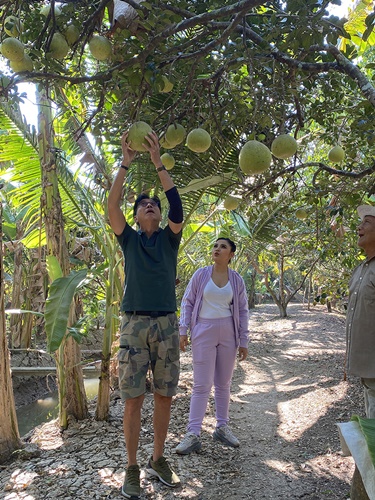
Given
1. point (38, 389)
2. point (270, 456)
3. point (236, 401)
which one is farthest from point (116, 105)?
point (38, 389)

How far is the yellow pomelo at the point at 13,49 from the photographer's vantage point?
1.86 metres

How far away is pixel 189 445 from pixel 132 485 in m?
0.89

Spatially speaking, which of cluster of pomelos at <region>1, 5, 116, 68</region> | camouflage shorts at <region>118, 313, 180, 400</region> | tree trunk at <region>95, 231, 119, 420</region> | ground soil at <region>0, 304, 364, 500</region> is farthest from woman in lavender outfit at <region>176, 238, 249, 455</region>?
cluster of pomelos at <region>1, 5, 116, 68</region>

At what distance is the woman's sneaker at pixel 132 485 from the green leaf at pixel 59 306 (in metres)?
1.02

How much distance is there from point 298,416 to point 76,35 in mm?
4155

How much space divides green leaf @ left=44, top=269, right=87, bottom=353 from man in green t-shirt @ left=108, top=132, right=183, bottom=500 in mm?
Result: 732

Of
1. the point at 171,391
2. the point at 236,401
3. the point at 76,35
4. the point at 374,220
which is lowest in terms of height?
the point at 236,401

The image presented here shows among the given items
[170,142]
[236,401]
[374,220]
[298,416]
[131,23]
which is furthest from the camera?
[236,401]

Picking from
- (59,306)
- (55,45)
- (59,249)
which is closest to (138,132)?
(55,45)

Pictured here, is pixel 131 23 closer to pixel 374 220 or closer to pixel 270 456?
pixel 374 220

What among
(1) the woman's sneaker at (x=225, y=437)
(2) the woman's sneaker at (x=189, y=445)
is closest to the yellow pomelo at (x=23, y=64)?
(2) the woman's sneaker at (x=189, y=445)

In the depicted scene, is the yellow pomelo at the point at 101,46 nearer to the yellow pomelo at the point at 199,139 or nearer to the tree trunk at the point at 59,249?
the yellow pomelo at the point at 199,139

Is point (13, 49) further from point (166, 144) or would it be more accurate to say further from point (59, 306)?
point (59, 306)

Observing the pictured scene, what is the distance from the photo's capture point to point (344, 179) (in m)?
3.88
